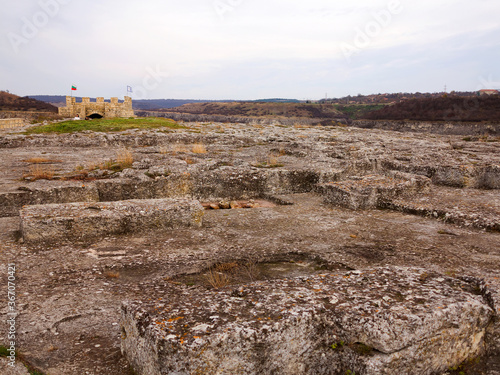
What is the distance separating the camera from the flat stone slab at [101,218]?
18.0ft

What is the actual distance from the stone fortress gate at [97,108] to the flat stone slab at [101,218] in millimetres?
27520

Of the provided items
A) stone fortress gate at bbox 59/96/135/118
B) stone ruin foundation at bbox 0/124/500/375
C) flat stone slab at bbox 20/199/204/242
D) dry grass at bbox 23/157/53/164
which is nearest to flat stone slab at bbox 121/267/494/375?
stone ruin foundation at bbox 0/124/500/375

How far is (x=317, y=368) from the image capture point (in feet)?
9.82

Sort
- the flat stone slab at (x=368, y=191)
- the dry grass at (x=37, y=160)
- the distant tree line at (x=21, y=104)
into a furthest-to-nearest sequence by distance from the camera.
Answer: the distant tree line at (x=21, y=104)
the dry grass at (x=37, y=160)
the flat stone slab at (x=368, y=191)

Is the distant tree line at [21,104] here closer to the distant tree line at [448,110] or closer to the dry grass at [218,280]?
the distant tree line at [448,110]

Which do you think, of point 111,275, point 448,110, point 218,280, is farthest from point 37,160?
point 448,110

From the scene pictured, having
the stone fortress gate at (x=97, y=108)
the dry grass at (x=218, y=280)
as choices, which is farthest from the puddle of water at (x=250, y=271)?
the stone fortress gate at (x=97, y=108)

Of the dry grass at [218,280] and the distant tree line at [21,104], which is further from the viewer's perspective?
the distant tree line at [21,104]

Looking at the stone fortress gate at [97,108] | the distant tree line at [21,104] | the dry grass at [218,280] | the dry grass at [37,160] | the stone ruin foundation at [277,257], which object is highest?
the distant tree line at [21,104]

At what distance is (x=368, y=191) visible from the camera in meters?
7.91

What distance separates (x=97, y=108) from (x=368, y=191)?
1191 inches

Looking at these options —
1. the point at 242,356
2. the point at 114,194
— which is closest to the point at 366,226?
the point at 242,356

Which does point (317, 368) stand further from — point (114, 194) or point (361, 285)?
point (114, 194)

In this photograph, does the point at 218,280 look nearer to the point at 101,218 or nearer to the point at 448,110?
the point at 101,218
